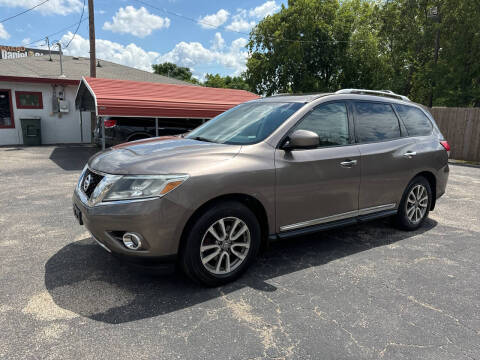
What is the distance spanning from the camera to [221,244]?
10.1 feet

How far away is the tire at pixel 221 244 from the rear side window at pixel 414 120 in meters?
2.72

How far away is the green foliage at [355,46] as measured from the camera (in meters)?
26.0

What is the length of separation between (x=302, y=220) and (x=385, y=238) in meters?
1.64

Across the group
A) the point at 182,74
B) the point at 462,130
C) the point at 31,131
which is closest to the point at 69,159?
the point at 31,131

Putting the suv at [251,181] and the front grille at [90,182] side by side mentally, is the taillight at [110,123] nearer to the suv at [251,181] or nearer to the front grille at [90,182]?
the suv at [251,181]

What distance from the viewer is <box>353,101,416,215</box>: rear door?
13.1ft

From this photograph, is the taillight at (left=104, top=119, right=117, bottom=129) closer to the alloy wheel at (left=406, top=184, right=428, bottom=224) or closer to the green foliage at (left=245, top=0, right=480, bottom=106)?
the alloy wheel at (left=406, top=184, right=428, bottom=224)

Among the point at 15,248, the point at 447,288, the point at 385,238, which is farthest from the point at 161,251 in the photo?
the point at 385,238

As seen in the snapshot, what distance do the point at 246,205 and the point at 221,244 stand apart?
0.43 m

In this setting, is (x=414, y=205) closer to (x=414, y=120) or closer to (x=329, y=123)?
(x=414, y=120)

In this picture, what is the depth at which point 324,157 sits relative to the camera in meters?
3.60

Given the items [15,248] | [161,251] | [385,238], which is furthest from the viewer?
[385,238]

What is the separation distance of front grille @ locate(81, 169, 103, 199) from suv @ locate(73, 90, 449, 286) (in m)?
0.02

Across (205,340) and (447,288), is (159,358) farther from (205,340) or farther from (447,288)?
(447,288)
